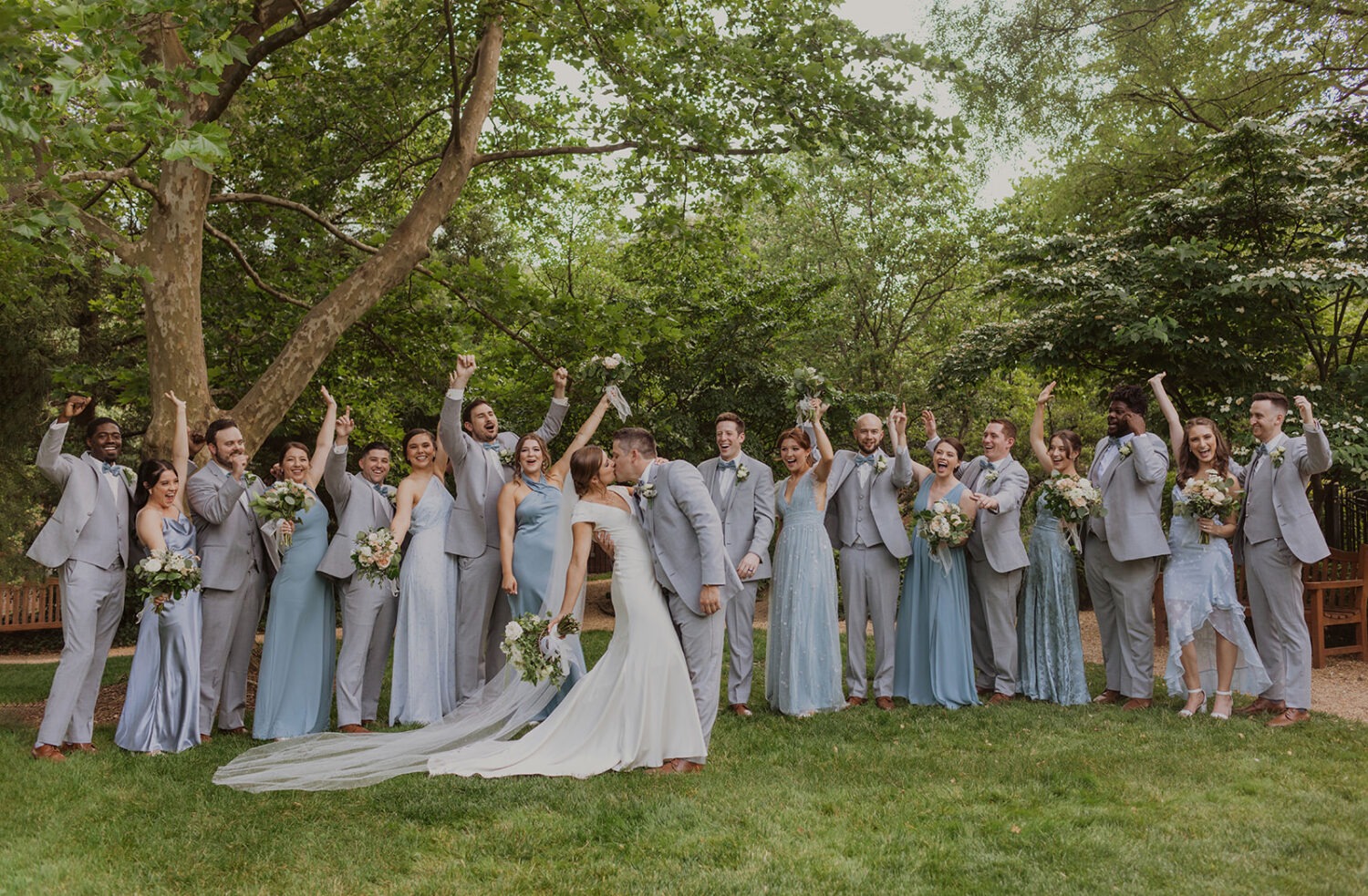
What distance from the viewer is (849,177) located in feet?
69.8

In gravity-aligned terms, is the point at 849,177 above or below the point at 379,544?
above

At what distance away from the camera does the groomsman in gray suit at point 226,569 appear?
24.8 ft

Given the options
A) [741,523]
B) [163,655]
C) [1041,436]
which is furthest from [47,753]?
[1041,436]

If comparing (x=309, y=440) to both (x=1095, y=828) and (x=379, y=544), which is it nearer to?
(x=379, y=544)

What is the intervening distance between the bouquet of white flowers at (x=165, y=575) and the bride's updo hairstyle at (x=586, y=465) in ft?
9.02

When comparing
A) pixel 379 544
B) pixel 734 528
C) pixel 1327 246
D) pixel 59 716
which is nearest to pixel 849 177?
pixel 1327 246

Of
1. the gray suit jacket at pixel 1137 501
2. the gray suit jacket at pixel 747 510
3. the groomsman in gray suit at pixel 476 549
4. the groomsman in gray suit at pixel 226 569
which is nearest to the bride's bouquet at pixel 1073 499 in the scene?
the gray suit jacket at pixel 1137 501

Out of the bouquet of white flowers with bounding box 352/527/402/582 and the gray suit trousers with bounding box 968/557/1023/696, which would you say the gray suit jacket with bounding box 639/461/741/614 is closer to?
the bouquet of white flowers with bounding box 352/527/402/582

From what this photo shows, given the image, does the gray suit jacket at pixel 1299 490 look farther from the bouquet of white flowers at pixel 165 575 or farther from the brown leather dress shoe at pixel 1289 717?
the bouquet of white flowers at pixel 165 575

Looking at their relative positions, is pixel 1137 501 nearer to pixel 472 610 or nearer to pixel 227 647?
pixel 472 610

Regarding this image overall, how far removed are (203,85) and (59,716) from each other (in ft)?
13.8

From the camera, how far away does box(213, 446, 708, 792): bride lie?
20.0 feet

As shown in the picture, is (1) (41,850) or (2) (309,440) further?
(2) (309,440)

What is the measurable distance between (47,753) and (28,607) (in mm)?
12476
